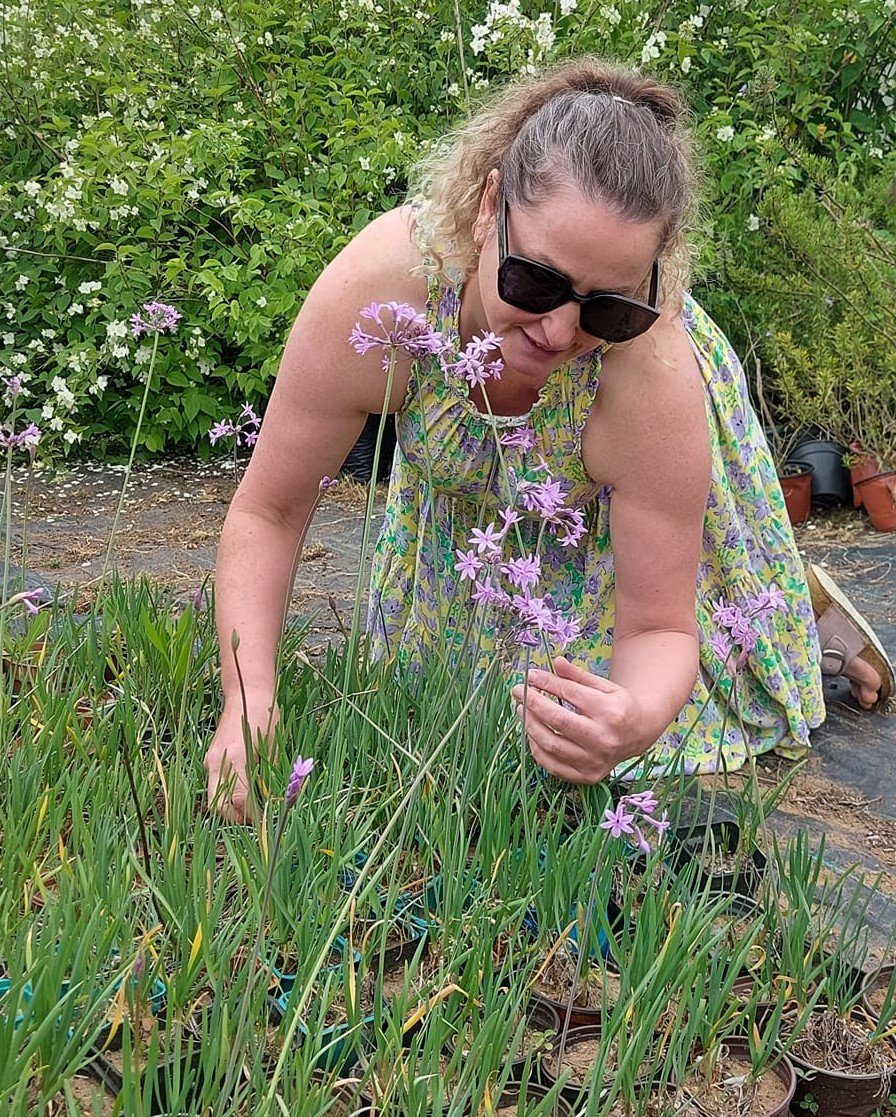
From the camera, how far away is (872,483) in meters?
A: 5.24

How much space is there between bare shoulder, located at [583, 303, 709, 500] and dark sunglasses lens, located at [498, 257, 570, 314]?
393 mm

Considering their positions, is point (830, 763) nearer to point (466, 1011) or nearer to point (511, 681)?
point (511, 681)

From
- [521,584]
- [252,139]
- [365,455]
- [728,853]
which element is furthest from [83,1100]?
[252,139]

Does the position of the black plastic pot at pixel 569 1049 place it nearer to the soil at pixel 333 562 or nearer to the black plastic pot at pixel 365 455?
the soil at pixel 333 562

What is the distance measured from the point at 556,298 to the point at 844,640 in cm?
166

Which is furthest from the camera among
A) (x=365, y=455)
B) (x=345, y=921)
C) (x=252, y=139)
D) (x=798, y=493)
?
(x=252, y=139)

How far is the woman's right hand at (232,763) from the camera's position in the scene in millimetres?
1791

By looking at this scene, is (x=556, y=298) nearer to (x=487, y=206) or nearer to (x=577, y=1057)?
(x=487, y=206)

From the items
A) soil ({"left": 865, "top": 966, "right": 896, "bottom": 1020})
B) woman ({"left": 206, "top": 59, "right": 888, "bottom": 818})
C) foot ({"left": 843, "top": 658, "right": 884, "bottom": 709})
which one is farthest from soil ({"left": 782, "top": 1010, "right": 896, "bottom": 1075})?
foot ({"left": 843, "top": 658, "right": 884, "bottom": 709})

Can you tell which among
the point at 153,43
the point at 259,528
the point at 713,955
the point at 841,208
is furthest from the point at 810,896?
the point at 153,43

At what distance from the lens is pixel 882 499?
5.22 m

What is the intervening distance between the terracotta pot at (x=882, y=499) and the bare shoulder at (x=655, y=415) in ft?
10.5

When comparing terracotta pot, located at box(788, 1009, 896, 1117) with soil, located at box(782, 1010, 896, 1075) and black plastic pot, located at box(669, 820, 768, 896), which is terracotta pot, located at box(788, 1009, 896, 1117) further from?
black plastic pot, located at box(669, 820, 768, 896)

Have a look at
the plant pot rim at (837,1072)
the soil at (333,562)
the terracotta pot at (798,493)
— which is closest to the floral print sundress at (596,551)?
the soil at (333,562)
